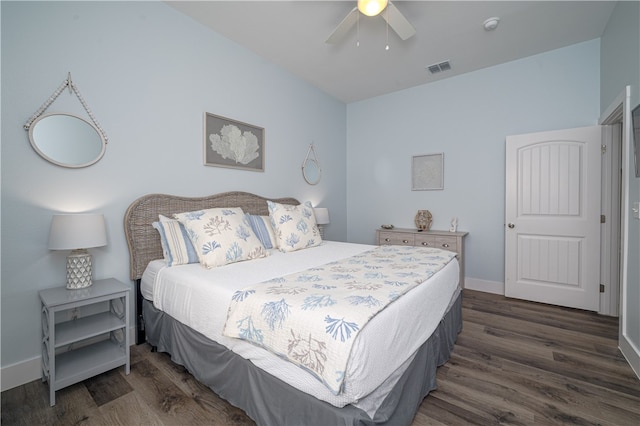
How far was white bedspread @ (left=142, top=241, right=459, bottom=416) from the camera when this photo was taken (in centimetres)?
110

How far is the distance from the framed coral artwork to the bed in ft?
1.78

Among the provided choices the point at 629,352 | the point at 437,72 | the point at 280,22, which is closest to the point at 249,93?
the point at 280,22

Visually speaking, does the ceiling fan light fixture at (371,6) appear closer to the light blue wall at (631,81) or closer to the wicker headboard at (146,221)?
the light blue wall at (631,81)

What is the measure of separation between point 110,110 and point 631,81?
400 cm

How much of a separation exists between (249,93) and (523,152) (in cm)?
328

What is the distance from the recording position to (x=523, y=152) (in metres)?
3.25

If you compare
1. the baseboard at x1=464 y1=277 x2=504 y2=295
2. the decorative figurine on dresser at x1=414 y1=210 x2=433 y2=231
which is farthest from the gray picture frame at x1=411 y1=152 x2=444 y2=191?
the baseboard at x1=464 y1=277 x2=504 y2=295

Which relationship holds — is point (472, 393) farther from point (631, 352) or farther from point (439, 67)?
point (439, 67)

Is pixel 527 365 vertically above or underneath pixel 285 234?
underneath

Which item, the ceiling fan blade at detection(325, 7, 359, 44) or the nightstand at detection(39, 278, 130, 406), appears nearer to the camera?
the nightstand at detection(39, 278, 130, 406)

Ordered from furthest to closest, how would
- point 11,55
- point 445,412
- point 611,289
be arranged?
1. point 611,289
2. point 11,55
3. point 445,412

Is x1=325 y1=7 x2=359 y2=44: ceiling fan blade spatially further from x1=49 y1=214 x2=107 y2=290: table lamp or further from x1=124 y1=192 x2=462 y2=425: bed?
x1=49 y1=214 x2=107 y2=290: table lamp

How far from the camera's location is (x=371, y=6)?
81.1 inches

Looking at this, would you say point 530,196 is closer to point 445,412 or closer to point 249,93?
point 445,412
